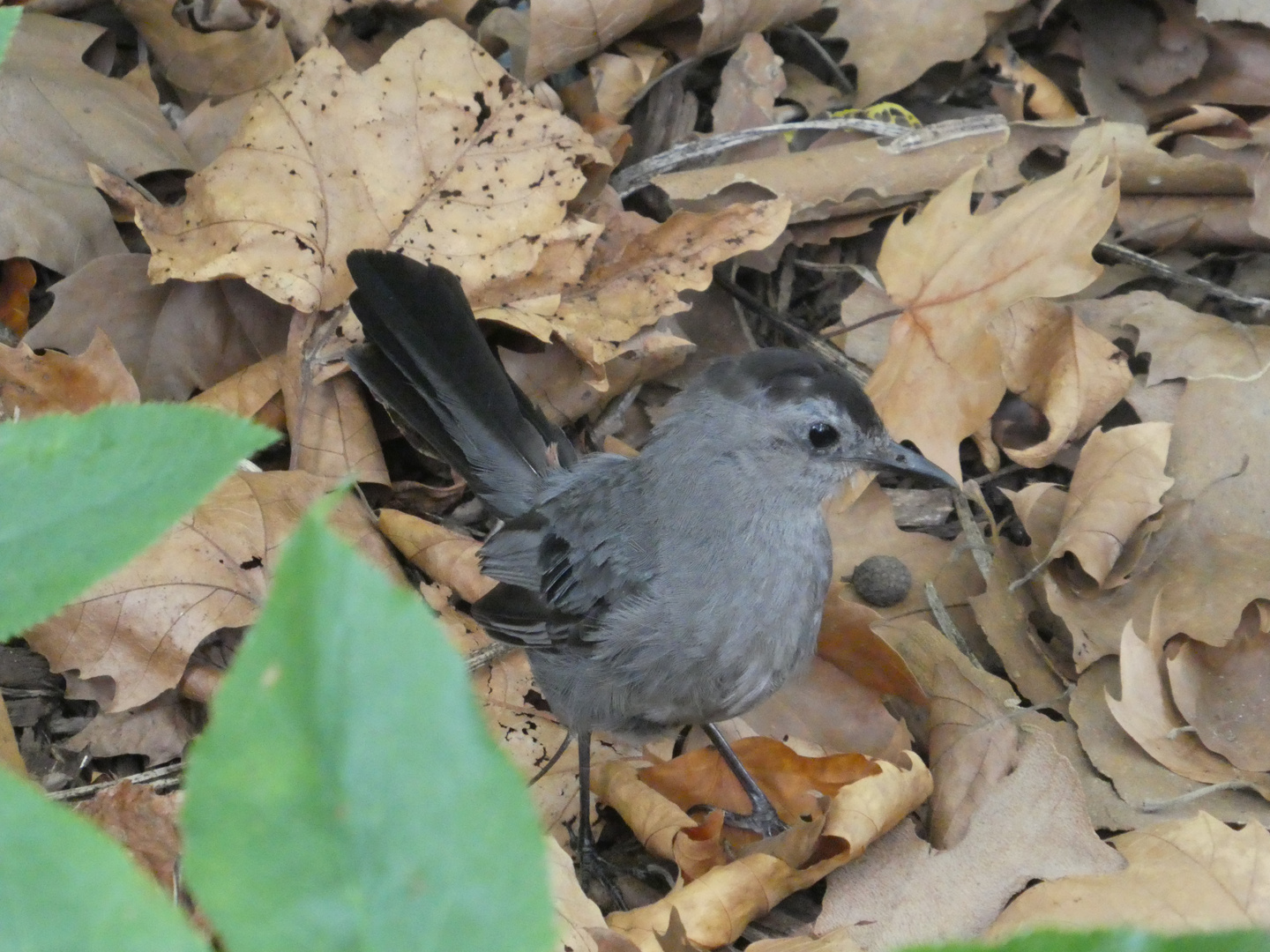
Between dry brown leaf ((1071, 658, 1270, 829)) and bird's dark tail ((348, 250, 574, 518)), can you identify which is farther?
bird's dark tail ((348, 250, 574, 518))

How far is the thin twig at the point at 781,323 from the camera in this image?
13.4 feet

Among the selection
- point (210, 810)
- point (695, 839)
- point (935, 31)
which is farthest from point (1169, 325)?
point (210, 810)

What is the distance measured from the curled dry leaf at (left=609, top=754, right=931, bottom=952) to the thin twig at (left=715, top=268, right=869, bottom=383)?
175cm

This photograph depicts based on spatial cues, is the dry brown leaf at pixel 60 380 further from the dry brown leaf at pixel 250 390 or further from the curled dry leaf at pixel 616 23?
the curled dry leaf at pixel 616 23

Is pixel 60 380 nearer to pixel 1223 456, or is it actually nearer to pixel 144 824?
pixel 144 824

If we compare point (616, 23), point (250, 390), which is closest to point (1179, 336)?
point (616, 23)

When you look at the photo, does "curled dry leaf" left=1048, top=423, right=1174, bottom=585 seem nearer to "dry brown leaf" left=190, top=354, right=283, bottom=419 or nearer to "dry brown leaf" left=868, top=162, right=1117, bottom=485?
"dry brown leaf" left=868, top=162, right=1117, bottom=485

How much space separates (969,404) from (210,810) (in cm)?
327

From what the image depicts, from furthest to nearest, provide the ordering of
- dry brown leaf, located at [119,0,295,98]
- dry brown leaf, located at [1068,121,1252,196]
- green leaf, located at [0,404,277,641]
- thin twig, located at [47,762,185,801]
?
1. dry brown leaf, located at [1068,121,1252,196]
2. dry brown leaf, located at [119,0,295,98]
3. thin twig, located at [47,762,185,801]
4. green leaf, located at [0,404,277,641]

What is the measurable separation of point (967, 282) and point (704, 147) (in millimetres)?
1091

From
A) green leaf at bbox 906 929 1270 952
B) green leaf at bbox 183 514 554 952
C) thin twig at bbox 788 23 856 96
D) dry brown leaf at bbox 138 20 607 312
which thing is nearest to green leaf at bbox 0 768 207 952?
green leaf at bbox 183 514 554 952

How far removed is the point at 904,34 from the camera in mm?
4348

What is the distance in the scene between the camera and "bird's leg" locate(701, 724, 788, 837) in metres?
3.08

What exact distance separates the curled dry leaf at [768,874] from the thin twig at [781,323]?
1.75 meters
